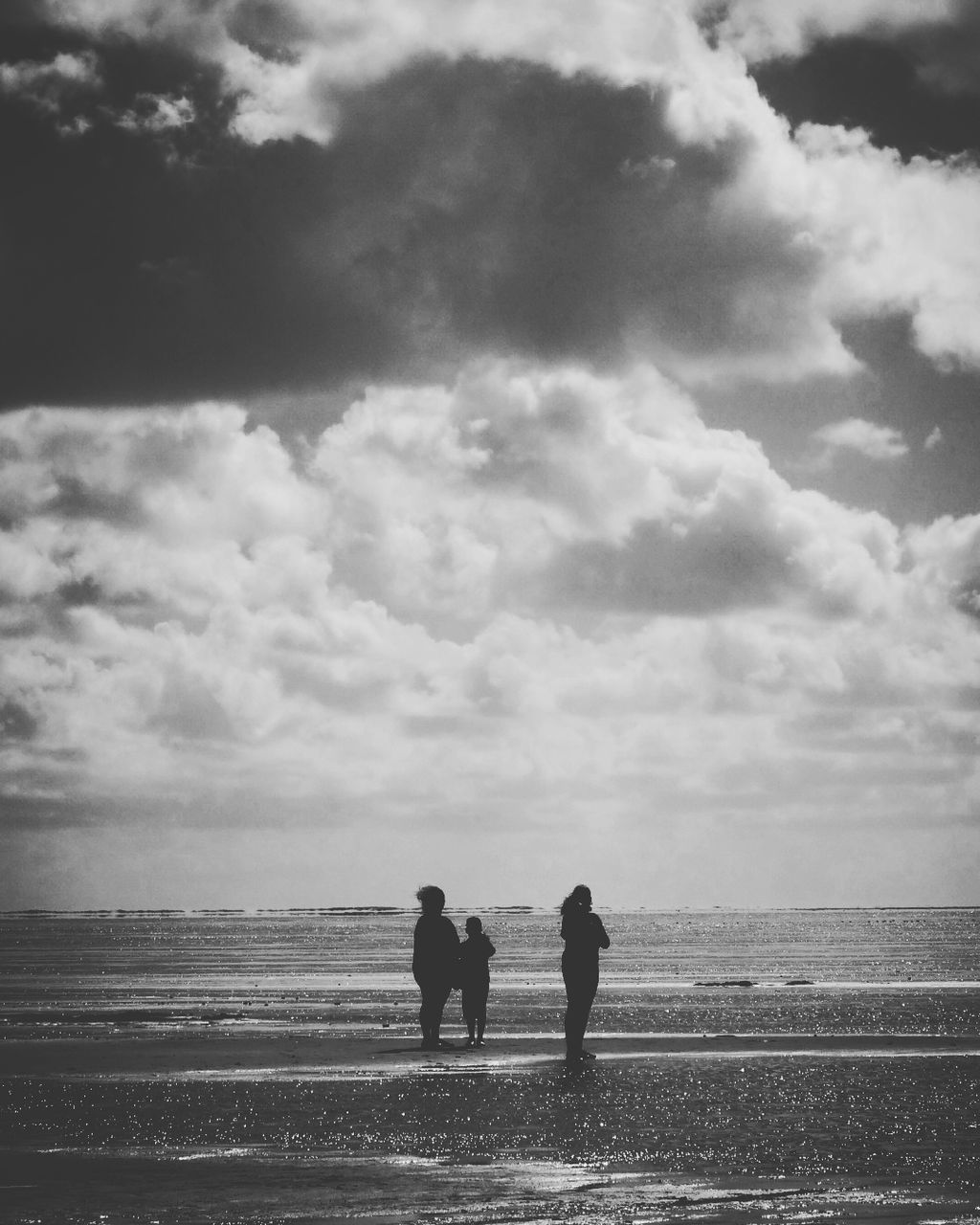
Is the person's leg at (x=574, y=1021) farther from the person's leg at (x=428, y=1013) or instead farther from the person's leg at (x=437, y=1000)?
the person's leg at (x=428, y=1013)

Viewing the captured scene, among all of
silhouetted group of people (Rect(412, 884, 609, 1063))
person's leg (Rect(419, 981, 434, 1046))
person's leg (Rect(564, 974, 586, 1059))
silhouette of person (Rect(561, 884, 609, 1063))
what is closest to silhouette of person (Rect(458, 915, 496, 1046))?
silhouetted group of people (Rect(412, 884, 609, 1063))

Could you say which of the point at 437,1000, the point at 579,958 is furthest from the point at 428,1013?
the point at 579,958

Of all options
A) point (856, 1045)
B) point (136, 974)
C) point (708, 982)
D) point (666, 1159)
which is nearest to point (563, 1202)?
point (666, 1159)

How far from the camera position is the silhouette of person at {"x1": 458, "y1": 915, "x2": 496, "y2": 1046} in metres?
21.6

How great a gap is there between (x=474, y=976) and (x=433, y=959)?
3.91ft

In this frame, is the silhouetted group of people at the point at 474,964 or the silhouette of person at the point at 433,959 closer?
the silhouetted group of people at the point at 474,964

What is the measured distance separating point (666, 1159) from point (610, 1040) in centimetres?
1239

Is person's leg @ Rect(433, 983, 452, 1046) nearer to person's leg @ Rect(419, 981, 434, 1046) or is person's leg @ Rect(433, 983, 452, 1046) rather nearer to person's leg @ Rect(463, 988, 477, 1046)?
person's leg @ Rect(419, 981, 434, 1046)

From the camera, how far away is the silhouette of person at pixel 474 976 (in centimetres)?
2164

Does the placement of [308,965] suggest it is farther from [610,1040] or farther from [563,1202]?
[563,1202]

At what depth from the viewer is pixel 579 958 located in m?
19.1

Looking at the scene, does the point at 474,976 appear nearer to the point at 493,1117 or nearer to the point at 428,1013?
the point at 428,1013

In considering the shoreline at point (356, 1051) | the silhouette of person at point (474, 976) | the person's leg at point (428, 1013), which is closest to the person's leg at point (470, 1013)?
the silhouette of person at point (474, 976)

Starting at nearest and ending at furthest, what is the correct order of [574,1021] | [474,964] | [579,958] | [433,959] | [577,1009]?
[574,1021]
[577,1009]
[579,958]
[433,959]
[474,964]
